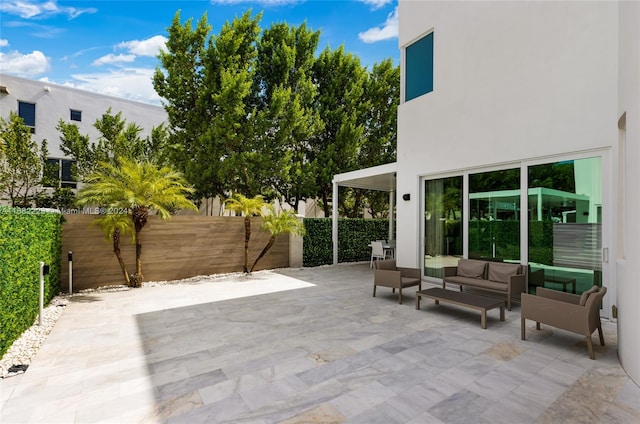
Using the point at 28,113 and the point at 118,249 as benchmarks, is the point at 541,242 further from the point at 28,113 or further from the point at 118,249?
the point at 28,113

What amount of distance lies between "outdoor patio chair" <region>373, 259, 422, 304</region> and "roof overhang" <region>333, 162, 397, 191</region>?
358 cm

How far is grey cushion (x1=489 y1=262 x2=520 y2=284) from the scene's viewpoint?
664 cm

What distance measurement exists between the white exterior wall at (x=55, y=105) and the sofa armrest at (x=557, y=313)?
2177 cm

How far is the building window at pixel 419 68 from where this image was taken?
9125 mm

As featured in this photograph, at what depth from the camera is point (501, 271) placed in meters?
6.82

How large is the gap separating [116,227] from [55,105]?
49.1 feet

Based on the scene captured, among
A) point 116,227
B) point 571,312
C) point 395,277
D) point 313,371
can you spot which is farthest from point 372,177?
point 313,371

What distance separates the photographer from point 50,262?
6352 millimetres

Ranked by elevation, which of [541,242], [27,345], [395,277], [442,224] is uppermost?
[442,224]

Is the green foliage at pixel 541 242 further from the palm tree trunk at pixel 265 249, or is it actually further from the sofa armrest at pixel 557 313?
the palm tree trunk at pixel 265 249

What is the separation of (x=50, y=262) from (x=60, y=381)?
396cm

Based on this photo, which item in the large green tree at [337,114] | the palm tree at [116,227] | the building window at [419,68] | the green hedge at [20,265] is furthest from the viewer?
the large green tree at [337,114]

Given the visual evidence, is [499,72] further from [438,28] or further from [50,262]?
[50,262]

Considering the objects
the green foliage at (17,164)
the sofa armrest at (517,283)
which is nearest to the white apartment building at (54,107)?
the green foliage at (17,164)
